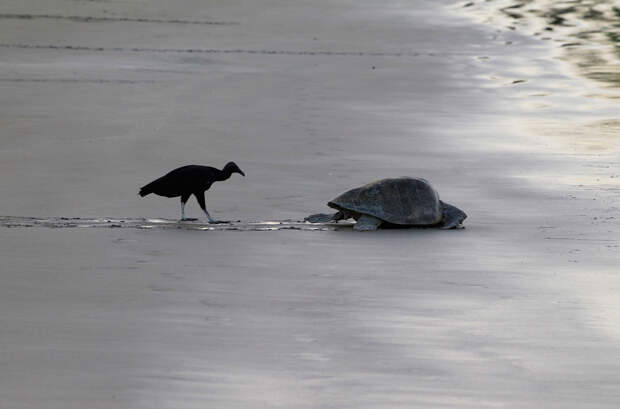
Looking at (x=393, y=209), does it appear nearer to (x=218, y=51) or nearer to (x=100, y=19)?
(x=218, y=51)

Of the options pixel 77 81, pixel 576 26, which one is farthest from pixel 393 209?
pixel 576 26

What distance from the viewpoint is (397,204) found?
40.1 ft

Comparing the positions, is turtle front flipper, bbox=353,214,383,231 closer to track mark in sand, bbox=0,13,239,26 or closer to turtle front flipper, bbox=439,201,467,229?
turtle front flipper, bbox=439,201,467,229

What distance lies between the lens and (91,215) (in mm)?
12141

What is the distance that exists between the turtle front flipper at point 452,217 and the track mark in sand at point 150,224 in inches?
39.1

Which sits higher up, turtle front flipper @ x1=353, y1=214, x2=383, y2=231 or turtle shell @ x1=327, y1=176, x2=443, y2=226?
turtle shell @ x1=327, y1=176, x2=443, y2=226

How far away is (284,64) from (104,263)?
573 inches

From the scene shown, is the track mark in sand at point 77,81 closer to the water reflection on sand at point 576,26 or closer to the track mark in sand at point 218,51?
the track mark in sand at point 218,51

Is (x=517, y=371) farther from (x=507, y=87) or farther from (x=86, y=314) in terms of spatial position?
(x=507, y=87)

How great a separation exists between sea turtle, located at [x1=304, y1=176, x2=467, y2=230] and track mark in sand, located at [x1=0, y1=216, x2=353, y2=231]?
18cm

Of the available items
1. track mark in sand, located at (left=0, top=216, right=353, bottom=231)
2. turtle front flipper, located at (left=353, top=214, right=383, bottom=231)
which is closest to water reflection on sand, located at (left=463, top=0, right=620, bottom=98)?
turtle front flipper, located at (left=353, top=214, right=383, bottom=231)

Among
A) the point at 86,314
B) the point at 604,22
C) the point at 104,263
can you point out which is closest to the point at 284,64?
the point at 604,22

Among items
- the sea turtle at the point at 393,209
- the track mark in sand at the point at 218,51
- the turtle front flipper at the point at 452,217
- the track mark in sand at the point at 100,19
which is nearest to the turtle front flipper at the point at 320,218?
the sea turtle at the point at 393,209

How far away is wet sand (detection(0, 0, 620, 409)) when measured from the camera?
7.58 meters
